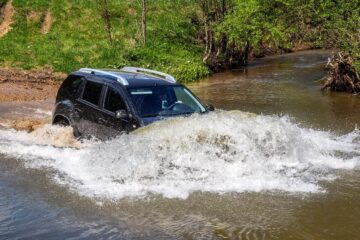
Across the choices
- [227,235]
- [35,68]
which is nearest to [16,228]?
[227,235]

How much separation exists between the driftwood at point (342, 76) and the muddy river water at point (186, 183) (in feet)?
29.1

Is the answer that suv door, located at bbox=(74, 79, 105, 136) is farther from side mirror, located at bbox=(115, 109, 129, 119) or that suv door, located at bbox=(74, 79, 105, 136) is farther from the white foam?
side mirror, located at bbox=(115, 109, 129, 119)

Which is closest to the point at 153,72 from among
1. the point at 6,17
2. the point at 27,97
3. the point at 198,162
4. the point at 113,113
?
the point at 113,113

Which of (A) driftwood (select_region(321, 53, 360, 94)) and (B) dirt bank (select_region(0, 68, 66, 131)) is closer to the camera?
(B) dirt bank (select_region(0, 68, 66, 131))

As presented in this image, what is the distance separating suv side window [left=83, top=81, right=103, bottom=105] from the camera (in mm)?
9547

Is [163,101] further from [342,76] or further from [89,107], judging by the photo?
[342,76]

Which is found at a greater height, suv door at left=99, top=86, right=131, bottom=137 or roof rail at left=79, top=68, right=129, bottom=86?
roof rail at left=79, top=68, right=129, bottom=86

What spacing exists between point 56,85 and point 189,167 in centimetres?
1358

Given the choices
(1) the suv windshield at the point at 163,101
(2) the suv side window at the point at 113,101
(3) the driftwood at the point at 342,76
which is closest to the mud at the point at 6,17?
(3) the driftwood at the point at 342,76

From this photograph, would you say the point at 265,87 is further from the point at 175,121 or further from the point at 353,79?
the point at 175,121

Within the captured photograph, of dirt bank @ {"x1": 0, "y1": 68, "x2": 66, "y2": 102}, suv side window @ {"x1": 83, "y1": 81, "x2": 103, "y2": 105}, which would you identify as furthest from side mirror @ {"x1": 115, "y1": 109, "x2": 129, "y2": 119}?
dirt bank @ {"x1": 0, "y1": 68, "x2": 66, "y2": 102}

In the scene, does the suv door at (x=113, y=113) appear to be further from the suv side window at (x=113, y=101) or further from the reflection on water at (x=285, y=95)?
the reflection on water at (x=285, y=95)

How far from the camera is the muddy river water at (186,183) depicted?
6.34 metres

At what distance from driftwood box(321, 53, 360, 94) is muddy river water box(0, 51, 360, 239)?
8.87m
